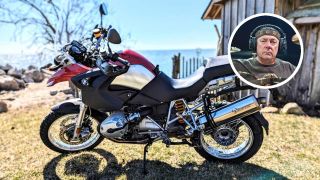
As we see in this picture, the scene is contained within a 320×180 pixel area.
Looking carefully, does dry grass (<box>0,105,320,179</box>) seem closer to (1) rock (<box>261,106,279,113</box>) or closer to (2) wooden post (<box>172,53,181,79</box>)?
(1) rock (<box>261,106,279,113</box>)

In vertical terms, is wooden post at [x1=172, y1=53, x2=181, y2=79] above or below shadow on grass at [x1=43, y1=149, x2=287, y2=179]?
above

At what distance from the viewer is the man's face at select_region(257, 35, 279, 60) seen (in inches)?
107

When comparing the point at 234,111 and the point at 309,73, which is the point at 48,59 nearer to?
the point at 234,111

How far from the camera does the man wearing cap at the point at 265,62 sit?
2711 millimetres

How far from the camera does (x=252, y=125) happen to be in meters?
3.46

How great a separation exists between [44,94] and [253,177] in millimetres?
8402

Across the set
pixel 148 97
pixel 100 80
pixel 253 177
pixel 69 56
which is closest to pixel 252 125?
pixel 253 177

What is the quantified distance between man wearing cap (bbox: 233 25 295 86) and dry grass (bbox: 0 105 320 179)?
46.0 inches

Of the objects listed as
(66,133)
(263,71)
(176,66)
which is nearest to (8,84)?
(176,66)

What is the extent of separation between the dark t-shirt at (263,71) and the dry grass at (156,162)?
115cm

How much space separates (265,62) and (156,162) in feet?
5.71

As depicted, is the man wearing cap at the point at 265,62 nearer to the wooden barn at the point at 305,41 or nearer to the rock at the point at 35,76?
the wooden barn at the point at 305,41

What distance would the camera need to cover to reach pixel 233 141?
3564 mm

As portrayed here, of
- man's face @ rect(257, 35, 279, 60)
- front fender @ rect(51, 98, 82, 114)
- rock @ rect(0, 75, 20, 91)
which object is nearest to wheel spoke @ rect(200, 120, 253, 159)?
man's face @ rect(257, 35, 279, 60)
